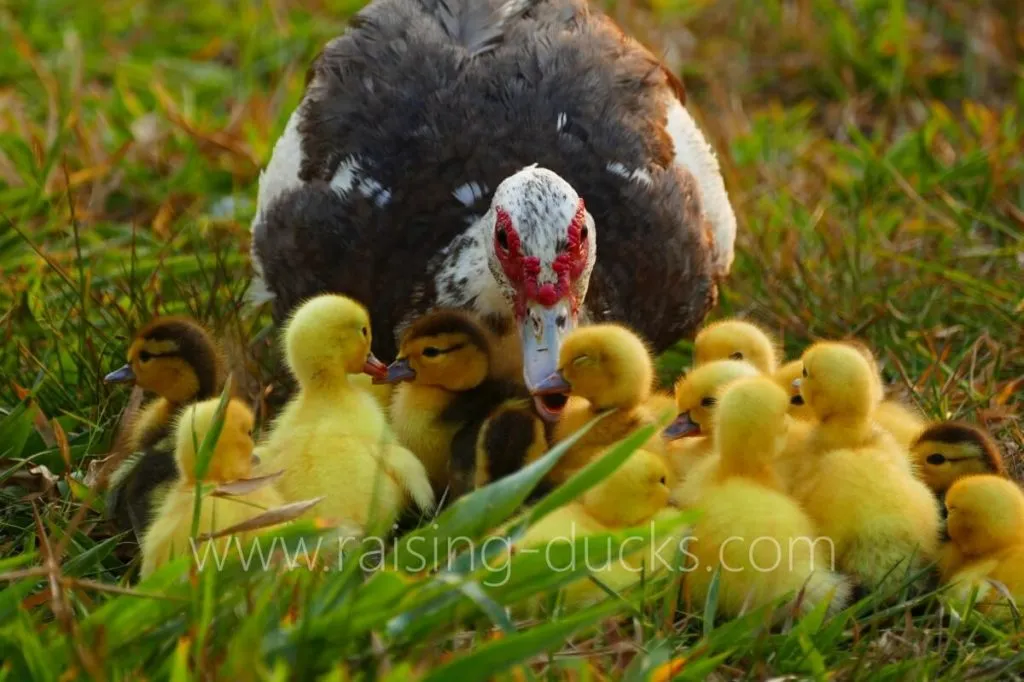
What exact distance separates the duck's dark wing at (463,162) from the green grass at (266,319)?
13.2 inches

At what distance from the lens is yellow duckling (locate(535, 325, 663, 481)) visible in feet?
11.1

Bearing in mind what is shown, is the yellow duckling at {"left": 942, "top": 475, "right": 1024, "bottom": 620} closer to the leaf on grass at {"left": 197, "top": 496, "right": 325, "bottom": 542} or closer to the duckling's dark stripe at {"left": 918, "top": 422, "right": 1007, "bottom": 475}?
the duckling's dark stripe at {"left": 918, "top": 422, "right": 1007, "bottom": 475}

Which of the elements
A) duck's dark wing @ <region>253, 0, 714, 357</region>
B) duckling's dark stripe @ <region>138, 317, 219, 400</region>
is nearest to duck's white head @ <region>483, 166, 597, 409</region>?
duck's dark wing @ <region>253, 0, 714, 357</region>

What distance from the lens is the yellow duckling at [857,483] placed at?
10.3 feet

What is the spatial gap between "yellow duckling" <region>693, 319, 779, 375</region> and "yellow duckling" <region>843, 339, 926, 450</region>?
0.68 feet

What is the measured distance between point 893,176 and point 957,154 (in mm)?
596

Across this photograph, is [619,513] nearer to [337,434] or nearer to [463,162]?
[337,434]

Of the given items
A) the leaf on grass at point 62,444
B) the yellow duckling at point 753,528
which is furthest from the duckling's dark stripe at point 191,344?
the yellow duckling at point 753,528

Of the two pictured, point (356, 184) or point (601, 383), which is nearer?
point (601, 383)

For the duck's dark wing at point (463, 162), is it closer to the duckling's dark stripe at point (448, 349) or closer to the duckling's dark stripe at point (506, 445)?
the duckling's dark stripe at point (448, 349)

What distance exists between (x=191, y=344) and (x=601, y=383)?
91cm

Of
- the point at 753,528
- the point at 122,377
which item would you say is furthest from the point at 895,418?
the point at 122,377

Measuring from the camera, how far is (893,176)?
513 cm

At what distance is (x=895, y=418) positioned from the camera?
11.7ft
